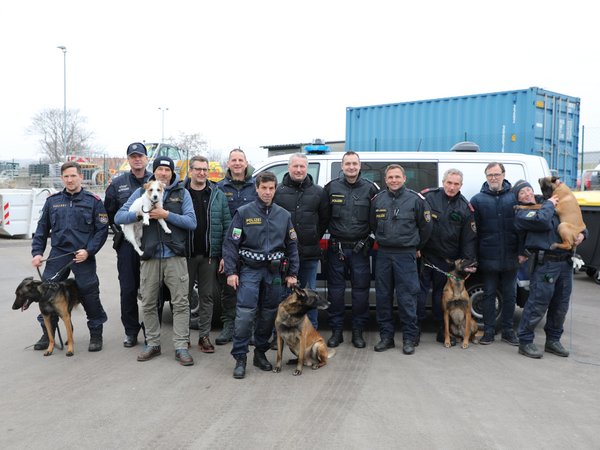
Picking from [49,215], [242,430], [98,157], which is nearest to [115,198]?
[49,215]

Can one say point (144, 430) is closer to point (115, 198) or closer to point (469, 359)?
point (115, 198)

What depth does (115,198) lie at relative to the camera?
5258mm

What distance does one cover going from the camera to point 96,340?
5.18m

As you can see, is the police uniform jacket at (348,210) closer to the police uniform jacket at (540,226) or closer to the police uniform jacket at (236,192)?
the police uniform jacket at (236,192)

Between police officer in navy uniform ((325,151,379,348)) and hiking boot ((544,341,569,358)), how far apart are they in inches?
74.9

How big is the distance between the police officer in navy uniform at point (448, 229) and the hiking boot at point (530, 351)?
69 centimetres

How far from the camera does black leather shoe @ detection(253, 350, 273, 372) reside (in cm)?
461

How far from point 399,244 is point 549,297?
159 cm

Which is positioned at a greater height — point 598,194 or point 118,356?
point 598,194

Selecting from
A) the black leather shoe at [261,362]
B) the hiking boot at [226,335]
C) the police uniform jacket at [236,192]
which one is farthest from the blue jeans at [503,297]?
the hiking boot at [226,335]

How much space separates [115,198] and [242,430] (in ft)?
A: 9.66

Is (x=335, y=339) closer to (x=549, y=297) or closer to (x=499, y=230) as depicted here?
(x=499, y=230)

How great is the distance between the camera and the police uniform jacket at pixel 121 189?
17.1ft

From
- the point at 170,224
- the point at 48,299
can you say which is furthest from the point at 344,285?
the point at 48,299
